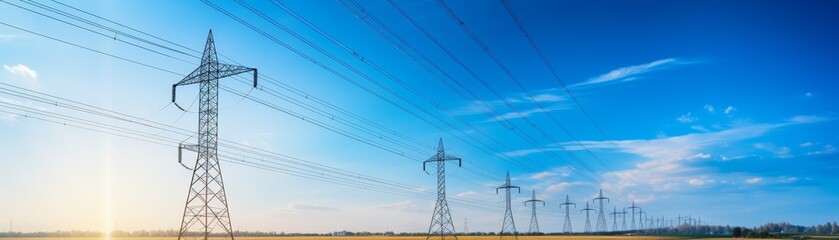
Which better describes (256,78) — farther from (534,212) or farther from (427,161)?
(534,212)

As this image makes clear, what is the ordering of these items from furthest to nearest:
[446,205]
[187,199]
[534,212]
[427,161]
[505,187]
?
1. [534,212]
2. [505,187]
3. [427,161]
4. [446,205]
5. [187,199]

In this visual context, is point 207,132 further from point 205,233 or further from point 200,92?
point 205,233

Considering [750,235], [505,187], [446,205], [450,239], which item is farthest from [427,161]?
[750,235]

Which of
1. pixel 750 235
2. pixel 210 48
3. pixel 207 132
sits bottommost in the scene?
pixel 750 235

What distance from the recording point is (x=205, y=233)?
38062mm

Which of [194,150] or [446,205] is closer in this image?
[194,150]

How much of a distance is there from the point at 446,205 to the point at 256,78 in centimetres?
3713

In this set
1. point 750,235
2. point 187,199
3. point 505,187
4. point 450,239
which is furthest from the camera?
point 750,235

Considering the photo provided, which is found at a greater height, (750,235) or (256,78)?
(256,78)

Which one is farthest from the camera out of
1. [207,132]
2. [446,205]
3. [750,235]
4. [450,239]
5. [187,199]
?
[750,235]

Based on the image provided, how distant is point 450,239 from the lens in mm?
84812

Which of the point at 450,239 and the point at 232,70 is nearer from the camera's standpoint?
the point at 232,70

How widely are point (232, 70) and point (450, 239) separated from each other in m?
52.3

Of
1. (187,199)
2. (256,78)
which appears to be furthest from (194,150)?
(256,78)
